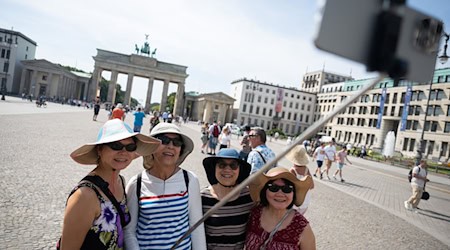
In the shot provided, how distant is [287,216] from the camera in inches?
94.9

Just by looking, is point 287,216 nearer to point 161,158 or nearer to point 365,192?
point 161,158

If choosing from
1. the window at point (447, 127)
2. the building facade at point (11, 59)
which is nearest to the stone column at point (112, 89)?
the building facade at point (11, 59)

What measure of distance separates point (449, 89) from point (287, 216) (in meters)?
61.8

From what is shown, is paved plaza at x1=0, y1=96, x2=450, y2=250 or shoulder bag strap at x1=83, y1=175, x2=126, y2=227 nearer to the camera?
shoulder bag strap at x1=83, y1=175, x2=126, y2=227

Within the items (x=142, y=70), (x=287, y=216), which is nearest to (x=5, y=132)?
(x=287, y=216)

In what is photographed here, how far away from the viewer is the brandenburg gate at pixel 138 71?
75.9 metres

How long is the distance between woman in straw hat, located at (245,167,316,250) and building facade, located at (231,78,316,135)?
94657 millimetres

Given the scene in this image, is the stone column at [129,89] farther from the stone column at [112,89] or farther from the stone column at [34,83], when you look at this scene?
the stone column at [34,83]

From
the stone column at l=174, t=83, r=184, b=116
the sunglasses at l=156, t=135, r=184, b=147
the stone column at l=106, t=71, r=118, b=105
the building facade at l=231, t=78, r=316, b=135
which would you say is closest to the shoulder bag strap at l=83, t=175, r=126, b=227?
the sunglasses at l=156, t=135, r=184, b=147

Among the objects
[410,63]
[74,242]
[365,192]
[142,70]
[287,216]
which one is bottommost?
[365,192]

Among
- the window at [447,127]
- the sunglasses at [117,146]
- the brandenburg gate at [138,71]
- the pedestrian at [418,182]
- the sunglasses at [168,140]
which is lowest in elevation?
the pedestrian at [418,182]

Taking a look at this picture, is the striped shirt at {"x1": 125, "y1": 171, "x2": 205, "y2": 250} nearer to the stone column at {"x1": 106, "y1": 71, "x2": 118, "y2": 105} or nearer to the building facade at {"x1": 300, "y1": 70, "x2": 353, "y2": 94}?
the stone column at {"x1": 106, "y1": 71, "x2": 118, "y2": 105}

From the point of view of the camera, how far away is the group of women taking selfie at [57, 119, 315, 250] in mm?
1936

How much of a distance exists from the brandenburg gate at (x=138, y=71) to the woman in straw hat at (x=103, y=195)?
241 feet
